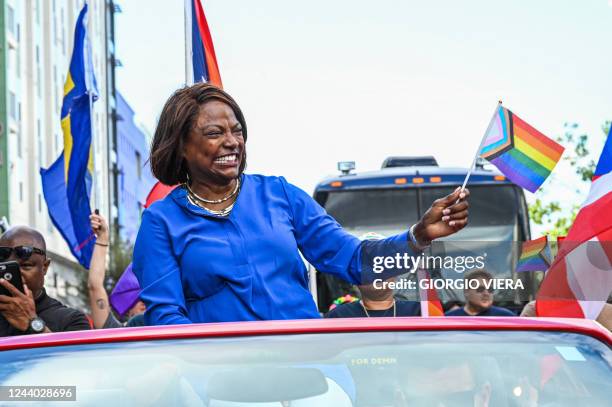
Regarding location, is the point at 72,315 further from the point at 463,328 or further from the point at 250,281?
the point at 463,328

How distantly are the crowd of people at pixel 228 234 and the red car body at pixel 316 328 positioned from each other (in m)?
1.03

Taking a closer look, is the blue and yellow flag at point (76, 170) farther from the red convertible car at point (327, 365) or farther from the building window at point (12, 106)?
the building window at point (12, 106)

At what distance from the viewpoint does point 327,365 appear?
3.06m

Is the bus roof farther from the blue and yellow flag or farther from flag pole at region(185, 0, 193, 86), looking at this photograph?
flag pole at region(185, 0, 193, 86)

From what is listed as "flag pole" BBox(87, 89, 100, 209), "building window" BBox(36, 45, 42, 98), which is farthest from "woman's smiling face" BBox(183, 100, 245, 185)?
"building window" BBox(36, 45, 42, 98)

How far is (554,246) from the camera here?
5.68 metres

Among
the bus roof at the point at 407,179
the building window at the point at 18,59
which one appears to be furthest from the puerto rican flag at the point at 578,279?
the building window at the point at 18,59

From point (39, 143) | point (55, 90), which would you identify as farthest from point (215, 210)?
point (55, 90)

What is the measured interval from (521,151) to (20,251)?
8.57ft

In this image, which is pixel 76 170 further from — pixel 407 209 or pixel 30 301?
pixel 30 301

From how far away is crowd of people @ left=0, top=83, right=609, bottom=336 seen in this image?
4.26m

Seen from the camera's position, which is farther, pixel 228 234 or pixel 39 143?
pixel 39 143

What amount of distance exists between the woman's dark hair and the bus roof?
1365cm

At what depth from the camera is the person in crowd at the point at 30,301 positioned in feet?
20.9
